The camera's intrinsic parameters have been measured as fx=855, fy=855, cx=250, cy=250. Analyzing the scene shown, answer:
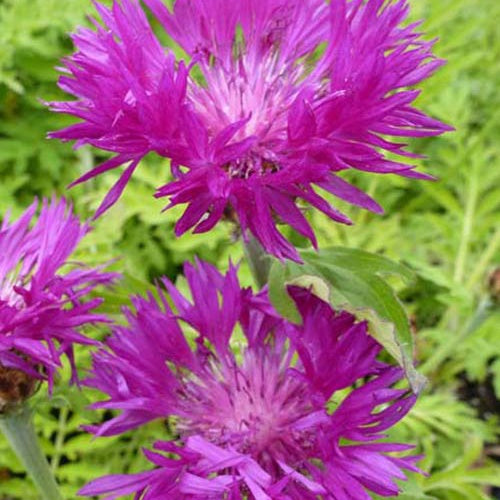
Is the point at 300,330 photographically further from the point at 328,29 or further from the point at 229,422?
the point at 328,29

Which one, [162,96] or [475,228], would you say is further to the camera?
[475,228]

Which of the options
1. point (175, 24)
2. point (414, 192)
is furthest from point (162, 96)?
point (414, 192)

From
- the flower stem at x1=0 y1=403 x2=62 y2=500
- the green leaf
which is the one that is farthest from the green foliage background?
the green leaf

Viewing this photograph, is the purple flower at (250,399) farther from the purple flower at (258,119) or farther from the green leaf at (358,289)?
the purple flower at (258,119)

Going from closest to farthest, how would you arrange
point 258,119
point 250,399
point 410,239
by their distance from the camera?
point 258,119
point 250,399
point 410,239

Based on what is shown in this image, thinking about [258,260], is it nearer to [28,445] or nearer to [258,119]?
[258,119]

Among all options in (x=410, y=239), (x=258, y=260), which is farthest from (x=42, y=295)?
(x=410, y=239)
